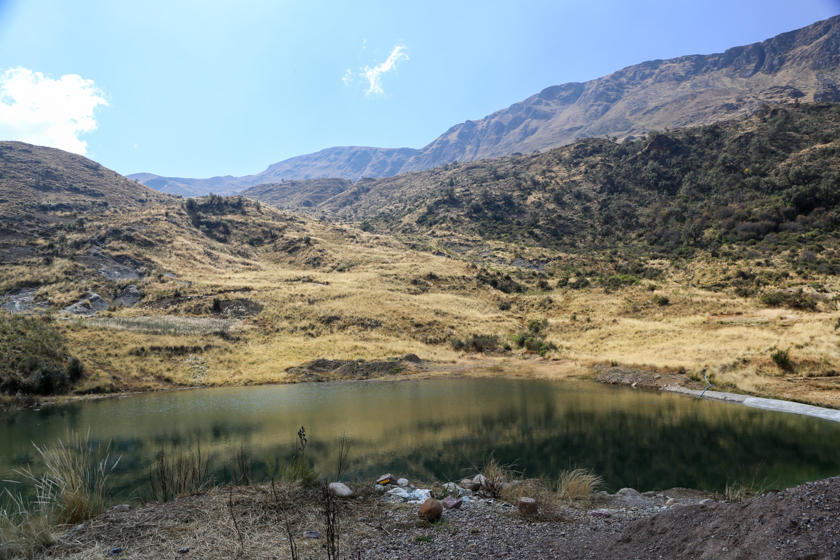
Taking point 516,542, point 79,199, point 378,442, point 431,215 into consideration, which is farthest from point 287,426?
point 79,199

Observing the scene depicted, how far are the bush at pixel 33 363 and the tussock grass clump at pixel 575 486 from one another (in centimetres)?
2708

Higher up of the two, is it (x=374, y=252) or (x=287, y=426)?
(x=374, y=252)

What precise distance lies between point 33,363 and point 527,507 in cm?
2849

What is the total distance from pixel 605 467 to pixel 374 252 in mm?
66669

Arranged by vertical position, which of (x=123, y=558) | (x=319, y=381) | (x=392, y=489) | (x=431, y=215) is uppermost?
(x=431, y=215)

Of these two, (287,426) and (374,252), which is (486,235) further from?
(287,426)

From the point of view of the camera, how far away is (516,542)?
7180mm

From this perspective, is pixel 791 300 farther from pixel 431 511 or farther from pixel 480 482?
pixel 431 511

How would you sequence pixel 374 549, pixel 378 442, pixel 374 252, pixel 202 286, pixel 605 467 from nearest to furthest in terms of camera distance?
pixel 374 549 → pixel 605 467 → pixel 378 442 → pixel 202 286 → pixel 374 252

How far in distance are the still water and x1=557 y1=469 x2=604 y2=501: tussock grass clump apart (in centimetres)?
145

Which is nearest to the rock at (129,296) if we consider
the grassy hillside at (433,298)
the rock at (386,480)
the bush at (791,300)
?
the grassy hillside at (433,298)

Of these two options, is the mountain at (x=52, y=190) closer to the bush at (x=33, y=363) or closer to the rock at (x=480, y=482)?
the bush at (x=33, y=363)

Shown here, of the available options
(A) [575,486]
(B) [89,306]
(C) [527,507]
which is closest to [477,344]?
(A) [575,486]

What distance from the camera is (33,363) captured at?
24625 millimetres
